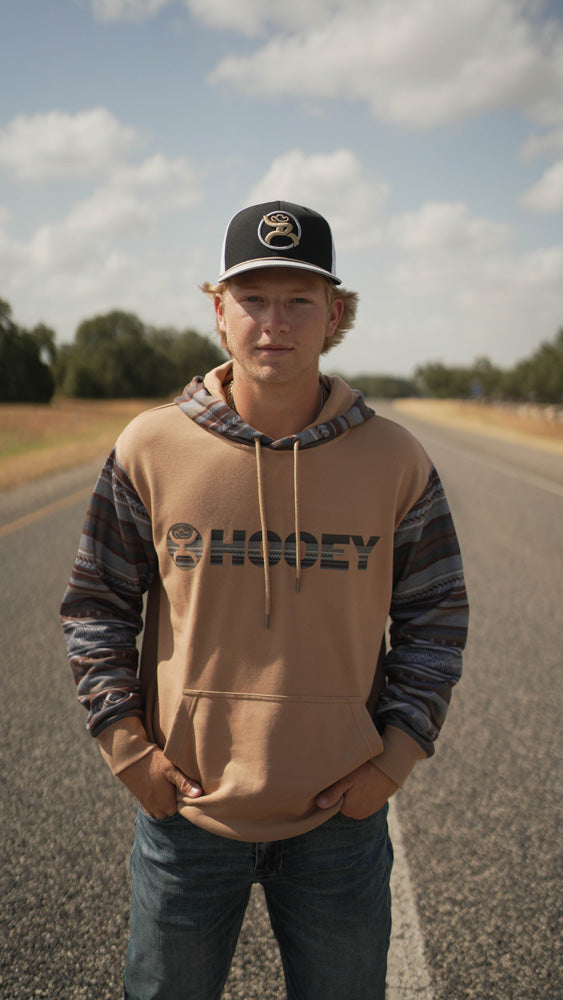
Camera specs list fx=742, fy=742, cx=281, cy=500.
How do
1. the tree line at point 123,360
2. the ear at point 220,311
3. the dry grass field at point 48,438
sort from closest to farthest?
the ear at point 220,311
the dry grass field at point 48,438
the tree line at point 123,360

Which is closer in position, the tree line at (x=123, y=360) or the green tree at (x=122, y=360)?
the tree line at (x=123, y=360)

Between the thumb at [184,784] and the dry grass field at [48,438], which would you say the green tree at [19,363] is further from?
the thumb at [184,784]

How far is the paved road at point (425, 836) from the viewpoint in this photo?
2223mm

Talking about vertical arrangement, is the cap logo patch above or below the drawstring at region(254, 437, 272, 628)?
above

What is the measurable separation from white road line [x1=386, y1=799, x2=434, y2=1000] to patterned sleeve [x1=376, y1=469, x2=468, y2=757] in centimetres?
101

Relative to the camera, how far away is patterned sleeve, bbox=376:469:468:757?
1.64 metres

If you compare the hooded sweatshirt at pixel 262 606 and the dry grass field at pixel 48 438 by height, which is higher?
the hooded sweatshirt at pixel 262 606

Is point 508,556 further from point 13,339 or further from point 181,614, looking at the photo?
point 13,339

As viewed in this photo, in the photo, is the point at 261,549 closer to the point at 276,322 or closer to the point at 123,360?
the point at 276,322

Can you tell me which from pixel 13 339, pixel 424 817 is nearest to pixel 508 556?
pixel 424 817

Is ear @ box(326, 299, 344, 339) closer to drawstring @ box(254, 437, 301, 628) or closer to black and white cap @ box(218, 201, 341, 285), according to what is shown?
black and white cap @ box(218, 201, 341, 285)

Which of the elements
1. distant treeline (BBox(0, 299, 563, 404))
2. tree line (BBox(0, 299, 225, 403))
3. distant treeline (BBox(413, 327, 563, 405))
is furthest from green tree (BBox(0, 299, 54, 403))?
distant treeline (BBox(413, 327, 563, 405))

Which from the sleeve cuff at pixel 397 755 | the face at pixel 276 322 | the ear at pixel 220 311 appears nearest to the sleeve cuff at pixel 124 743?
the sleeve cuff at pixel 397 755

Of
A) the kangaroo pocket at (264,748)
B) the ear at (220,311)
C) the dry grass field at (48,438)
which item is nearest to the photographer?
the kangaroo pocket at (264,748)
